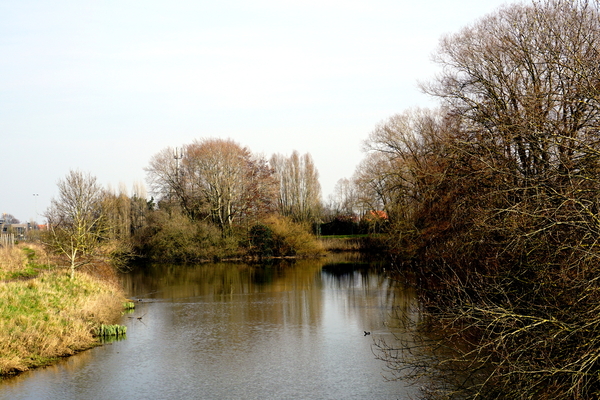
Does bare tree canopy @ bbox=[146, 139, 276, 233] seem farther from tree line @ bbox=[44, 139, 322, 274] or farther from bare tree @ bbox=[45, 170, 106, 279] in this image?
bare tree @ bbox=[45, 170, 106, 279]

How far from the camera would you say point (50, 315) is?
16.2m

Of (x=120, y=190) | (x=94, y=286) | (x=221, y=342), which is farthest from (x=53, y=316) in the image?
(x=120, y=190)

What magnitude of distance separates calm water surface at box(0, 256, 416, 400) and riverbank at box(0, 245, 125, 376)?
45 cm

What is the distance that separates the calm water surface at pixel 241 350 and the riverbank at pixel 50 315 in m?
0.45

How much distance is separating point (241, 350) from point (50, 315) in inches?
221

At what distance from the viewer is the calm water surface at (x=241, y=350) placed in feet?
40.2

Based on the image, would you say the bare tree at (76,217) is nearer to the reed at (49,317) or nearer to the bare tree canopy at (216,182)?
the reed at (49,317)

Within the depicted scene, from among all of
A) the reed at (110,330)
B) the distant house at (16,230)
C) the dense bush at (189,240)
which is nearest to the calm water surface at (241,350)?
the reed at (110,330)

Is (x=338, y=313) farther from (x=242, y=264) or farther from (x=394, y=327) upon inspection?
(x=242, y=264)

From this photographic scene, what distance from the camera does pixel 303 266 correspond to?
42125 millimetres

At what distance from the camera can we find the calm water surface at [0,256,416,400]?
1225 cm

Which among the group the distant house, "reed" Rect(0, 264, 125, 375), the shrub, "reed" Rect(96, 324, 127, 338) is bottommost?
"reed" Rect(96, 324, 127, 338)

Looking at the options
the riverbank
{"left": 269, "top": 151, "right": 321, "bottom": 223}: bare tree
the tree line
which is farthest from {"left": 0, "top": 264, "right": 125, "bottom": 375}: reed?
{"left": 269, "top": 151, "right": 321, "bottom": 223}: bare tree

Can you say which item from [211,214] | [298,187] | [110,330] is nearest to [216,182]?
[211,214]
